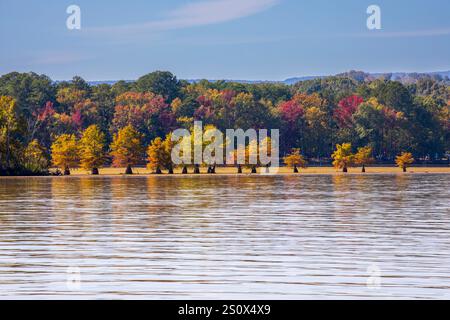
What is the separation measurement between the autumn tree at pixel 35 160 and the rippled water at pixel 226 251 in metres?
65.8

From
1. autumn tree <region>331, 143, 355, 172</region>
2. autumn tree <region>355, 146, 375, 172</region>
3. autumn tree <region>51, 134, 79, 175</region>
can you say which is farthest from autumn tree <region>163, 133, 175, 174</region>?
autumn tree <region>355, 146, 375, 172</region>

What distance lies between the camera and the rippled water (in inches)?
930

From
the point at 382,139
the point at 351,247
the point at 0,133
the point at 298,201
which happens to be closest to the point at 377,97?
the point at 382,139

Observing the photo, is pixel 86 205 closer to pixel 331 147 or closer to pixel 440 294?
→ pixel 440 294

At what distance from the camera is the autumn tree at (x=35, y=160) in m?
Result: 119

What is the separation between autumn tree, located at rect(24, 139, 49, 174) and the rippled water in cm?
6582

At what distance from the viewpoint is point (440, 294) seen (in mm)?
22578

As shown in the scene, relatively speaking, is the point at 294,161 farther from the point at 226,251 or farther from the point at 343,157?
the point at 226,251

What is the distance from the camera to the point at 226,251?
30672mm

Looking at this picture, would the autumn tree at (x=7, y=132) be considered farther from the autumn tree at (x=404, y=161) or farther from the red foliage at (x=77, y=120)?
the autumn tree at (x=404, y=161)

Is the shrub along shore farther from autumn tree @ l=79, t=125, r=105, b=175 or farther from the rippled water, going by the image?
the rippled water

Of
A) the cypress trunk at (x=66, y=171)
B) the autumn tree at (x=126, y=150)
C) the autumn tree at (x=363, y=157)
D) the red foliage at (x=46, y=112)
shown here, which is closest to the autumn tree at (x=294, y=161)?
the autumn tree at (x=363, y=157)

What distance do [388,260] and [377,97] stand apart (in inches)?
6171

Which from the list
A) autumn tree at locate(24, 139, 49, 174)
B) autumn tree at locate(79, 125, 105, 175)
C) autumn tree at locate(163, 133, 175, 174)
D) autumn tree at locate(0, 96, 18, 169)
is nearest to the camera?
autumn tree at locate(0, 96, 18, 169)
